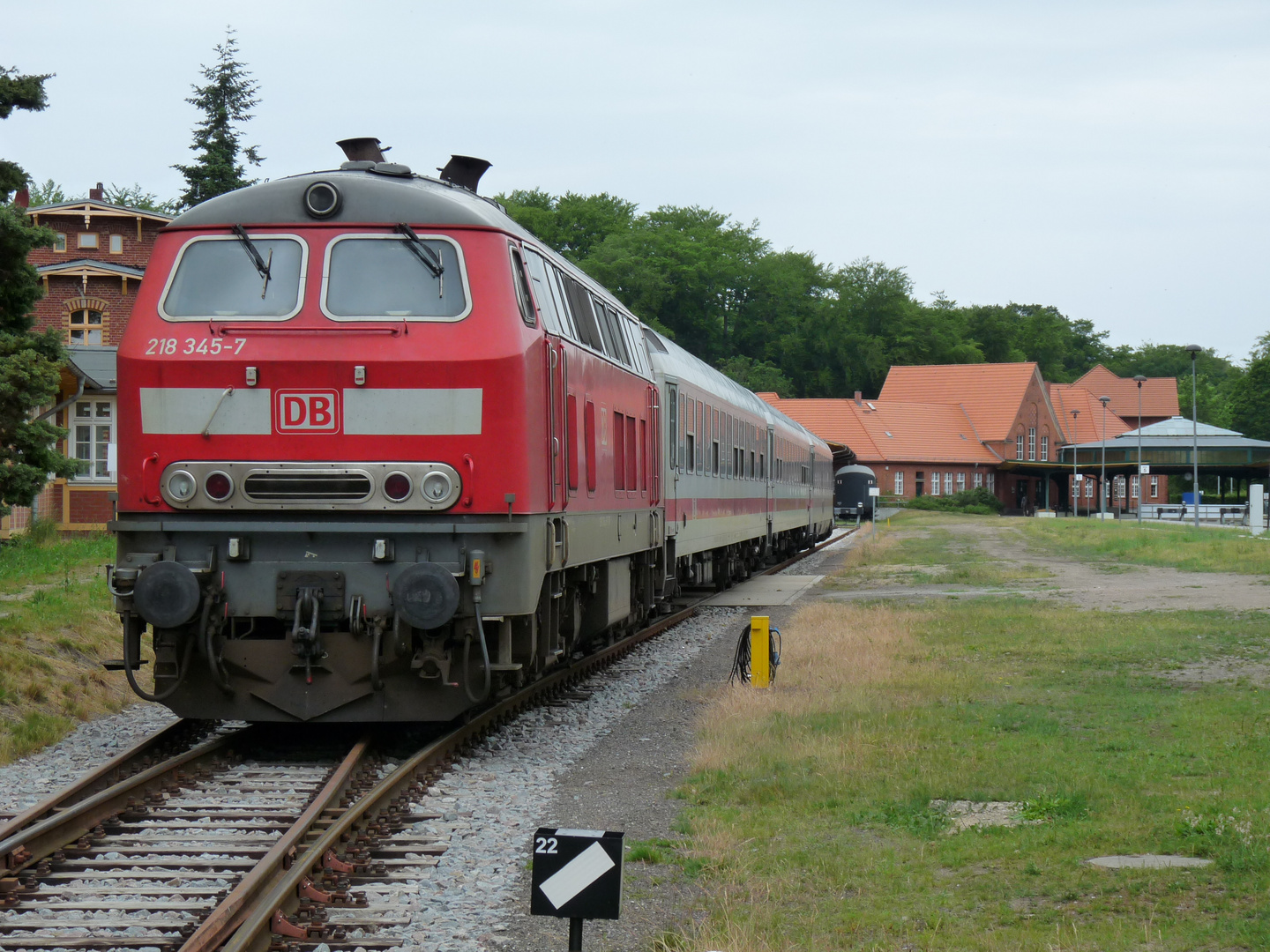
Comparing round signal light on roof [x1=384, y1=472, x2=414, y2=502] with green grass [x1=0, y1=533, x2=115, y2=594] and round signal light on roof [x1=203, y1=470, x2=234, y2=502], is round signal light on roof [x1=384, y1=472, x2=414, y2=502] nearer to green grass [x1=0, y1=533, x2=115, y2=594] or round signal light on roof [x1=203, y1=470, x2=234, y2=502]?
round signal light on roof [x1=203, y1=470, x2=234, y2=502]

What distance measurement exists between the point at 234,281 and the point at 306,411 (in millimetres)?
1073

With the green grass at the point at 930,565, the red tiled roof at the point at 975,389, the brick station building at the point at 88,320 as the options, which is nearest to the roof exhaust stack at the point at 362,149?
the brick station building at the point at 88,320

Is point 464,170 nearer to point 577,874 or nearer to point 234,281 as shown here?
point 234,281

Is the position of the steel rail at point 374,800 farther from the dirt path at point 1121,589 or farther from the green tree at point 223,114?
the green tree at point 223,114

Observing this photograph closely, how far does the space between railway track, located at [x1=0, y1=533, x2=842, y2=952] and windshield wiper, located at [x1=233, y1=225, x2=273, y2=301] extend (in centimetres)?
300

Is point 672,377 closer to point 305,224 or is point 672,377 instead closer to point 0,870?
point 305,224

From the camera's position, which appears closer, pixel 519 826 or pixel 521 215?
pixel 519 826

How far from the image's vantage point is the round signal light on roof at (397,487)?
28.6 ft

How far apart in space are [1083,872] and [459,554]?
4137 mm

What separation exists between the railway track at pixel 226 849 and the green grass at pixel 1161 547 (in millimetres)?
25205

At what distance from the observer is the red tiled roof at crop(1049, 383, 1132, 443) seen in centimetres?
11181

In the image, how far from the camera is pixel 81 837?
22.5 feet


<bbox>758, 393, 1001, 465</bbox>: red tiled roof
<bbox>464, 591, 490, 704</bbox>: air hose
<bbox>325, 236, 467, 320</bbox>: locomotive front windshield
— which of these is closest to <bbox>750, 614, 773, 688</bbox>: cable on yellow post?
<bbox>464, 591, 490, 704</bbox>: air hose

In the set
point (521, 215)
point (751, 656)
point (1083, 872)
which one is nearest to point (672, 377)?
point (751, 656)
